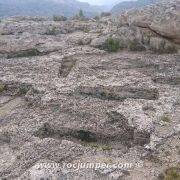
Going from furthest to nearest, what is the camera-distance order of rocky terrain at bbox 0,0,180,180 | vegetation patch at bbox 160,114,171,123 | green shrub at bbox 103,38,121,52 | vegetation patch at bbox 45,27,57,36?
vegetation patch at bbox 45,27,57,36 → green shrub at bbox 103,38,121,52 → vegetation patch at bbox 160,114,171,123 → rocky terrain at bbox 0,0,180,180

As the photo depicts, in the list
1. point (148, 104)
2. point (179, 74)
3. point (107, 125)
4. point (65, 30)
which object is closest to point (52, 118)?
point (107, 125)

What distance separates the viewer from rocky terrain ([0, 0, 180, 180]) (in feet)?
72.1

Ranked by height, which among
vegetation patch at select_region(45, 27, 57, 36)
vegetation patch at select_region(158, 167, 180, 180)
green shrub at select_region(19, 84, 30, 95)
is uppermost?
vegetation patch at select_region(45, 27, 57, 36)

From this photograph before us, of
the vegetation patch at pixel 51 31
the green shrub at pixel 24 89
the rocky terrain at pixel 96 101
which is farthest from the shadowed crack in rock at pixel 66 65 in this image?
the vegetation patch at pixel 51 31

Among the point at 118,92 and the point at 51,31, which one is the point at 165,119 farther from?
the point at 51,31

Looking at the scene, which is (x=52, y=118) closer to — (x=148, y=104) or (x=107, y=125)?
(x=107, y=125)

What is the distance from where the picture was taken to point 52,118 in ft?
90.3

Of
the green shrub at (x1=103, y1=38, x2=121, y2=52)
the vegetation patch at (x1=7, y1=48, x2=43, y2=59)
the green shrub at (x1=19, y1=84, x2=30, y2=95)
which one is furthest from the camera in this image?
the vegetation patch at (x1=7, y1=48, x2=43, y2=59)

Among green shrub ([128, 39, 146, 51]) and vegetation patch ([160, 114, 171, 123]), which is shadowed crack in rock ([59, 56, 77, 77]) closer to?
green shrub ([128, 39, 146, 51])

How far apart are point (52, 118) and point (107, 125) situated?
3980 mm

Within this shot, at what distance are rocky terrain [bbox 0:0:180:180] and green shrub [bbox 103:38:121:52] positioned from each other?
120 mm

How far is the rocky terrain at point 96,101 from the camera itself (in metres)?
22.0

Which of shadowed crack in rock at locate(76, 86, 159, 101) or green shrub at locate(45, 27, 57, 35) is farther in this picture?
green shrub at locate(45, 27, 57, 35)

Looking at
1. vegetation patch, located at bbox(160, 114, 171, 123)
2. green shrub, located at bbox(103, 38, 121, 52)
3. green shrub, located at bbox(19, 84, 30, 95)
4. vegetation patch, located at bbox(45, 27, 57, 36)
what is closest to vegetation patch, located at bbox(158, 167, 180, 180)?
vegetation patch, located at bbox(160, 114, 171, 123)
